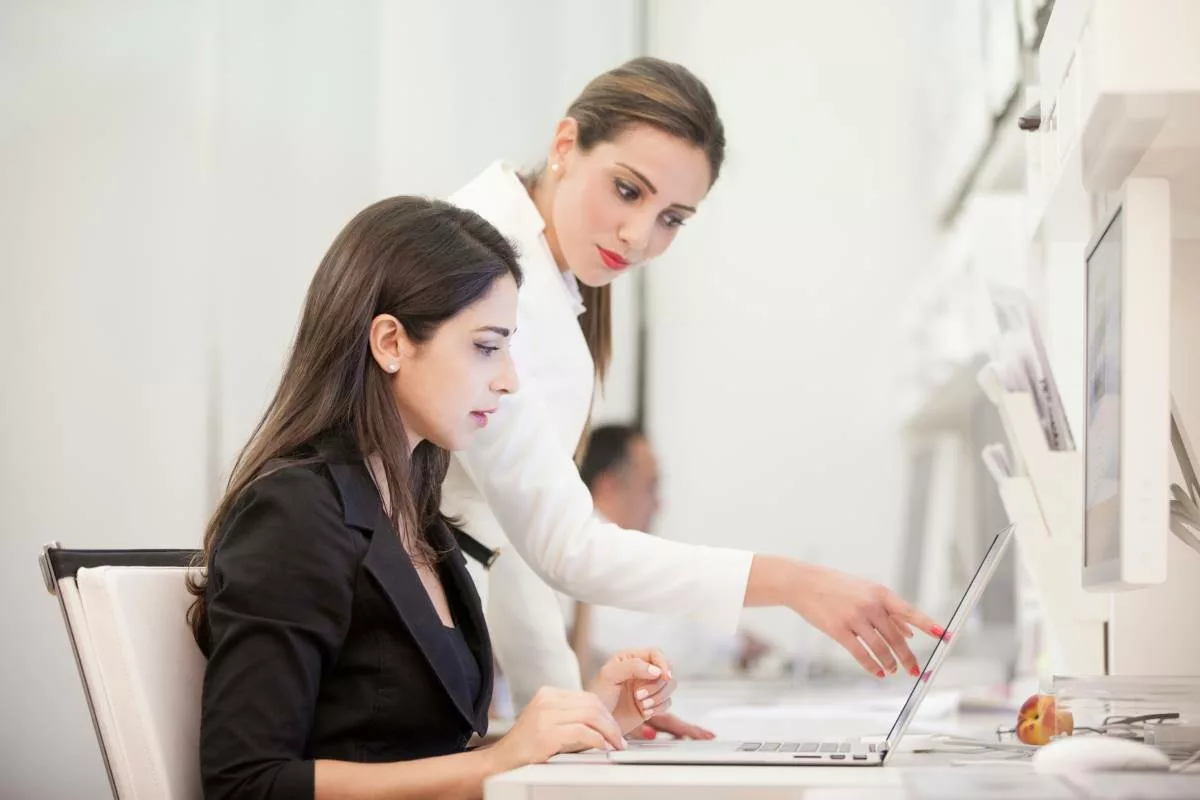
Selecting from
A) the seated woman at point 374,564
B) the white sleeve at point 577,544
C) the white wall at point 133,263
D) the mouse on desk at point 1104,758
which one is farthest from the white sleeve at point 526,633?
the white wall at point 133,263

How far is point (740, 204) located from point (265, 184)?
5.62ft

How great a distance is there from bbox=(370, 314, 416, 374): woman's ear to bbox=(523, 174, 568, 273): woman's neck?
43 cm

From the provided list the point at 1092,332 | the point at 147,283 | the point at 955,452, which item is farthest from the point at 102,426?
the point at 955,452

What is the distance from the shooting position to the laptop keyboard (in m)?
1.06

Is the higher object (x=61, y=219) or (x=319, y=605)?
(x=61, y=219)

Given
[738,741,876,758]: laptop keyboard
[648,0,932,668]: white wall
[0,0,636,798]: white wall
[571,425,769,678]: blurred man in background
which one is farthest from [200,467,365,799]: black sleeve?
[648,0,932,668]: white wall

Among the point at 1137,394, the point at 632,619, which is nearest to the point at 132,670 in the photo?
the point at 1137,394

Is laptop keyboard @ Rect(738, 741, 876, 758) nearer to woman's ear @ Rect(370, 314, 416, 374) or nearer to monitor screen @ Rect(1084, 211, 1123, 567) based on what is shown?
monitor screen @ Rect(1084, 211, 1123, 567)

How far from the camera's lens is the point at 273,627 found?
1032 millimetres

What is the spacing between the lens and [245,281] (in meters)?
2.90

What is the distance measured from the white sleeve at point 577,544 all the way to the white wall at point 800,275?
107 inches

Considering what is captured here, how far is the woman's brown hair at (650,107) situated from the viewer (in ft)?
5.36

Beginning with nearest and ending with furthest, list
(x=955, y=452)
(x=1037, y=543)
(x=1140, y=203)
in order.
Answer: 1. (x=1140, y=203)
2. (x=1037, y=543)
3. (x=955, y=452)

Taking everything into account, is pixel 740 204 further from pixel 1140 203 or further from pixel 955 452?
pixel 1140 203
